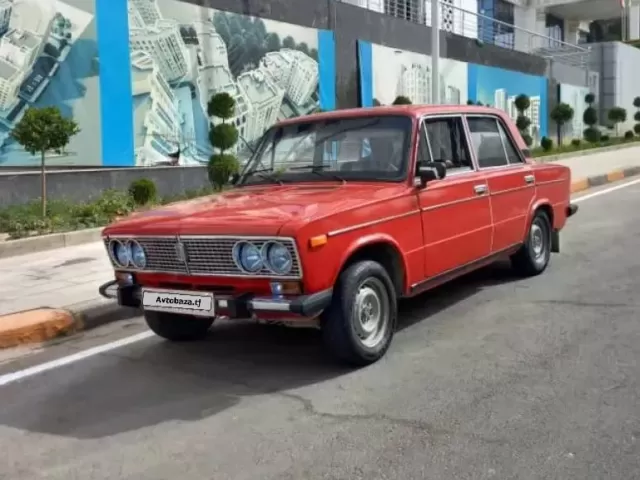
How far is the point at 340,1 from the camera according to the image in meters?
18.9

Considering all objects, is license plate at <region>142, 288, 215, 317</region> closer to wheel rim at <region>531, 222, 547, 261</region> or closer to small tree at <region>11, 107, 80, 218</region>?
wheel rim at <region>531, 222, 547, 261</region>

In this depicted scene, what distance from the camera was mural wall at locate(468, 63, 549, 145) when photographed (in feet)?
85.5

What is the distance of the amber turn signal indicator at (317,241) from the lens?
4.57 m

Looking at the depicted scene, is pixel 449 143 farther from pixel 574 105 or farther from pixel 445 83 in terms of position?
pixel 574 105

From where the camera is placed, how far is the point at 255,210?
5.00 meters

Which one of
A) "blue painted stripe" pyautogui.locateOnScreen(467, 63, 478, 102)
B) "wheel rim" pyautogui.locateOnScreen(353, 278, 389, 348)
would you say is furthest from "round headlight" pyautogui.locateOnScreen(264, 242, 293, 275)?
"blue painted stripe" pyautogui.locateOnScreen(467, 63, 478, 102)

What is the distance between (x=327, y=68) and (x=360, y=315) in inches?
563

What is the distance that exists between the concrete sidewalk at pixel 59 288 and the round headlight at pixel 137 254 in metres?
1.56

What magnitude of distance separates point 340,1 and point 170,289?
596 inches

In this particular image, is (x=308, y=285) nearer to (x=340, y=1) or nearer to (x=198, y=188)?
(x=198, y=188)

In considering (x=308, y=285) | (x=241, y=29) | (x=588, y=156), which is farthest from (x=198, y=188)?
(x=588, y=156)

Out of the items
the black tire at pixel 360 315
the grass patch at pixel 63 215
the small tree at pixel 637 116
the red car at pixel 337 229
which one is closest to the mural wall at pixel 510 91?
the small tree at pixel 637 116

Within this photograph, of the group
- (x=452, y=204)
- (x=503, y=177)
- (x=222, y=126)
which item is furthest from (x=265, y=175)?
(x=222, y=126)

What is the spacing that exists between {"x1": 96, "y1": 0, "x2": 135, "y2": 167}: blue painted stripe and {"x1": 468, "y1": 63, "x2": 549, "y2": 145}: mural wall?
1459 centimetres
